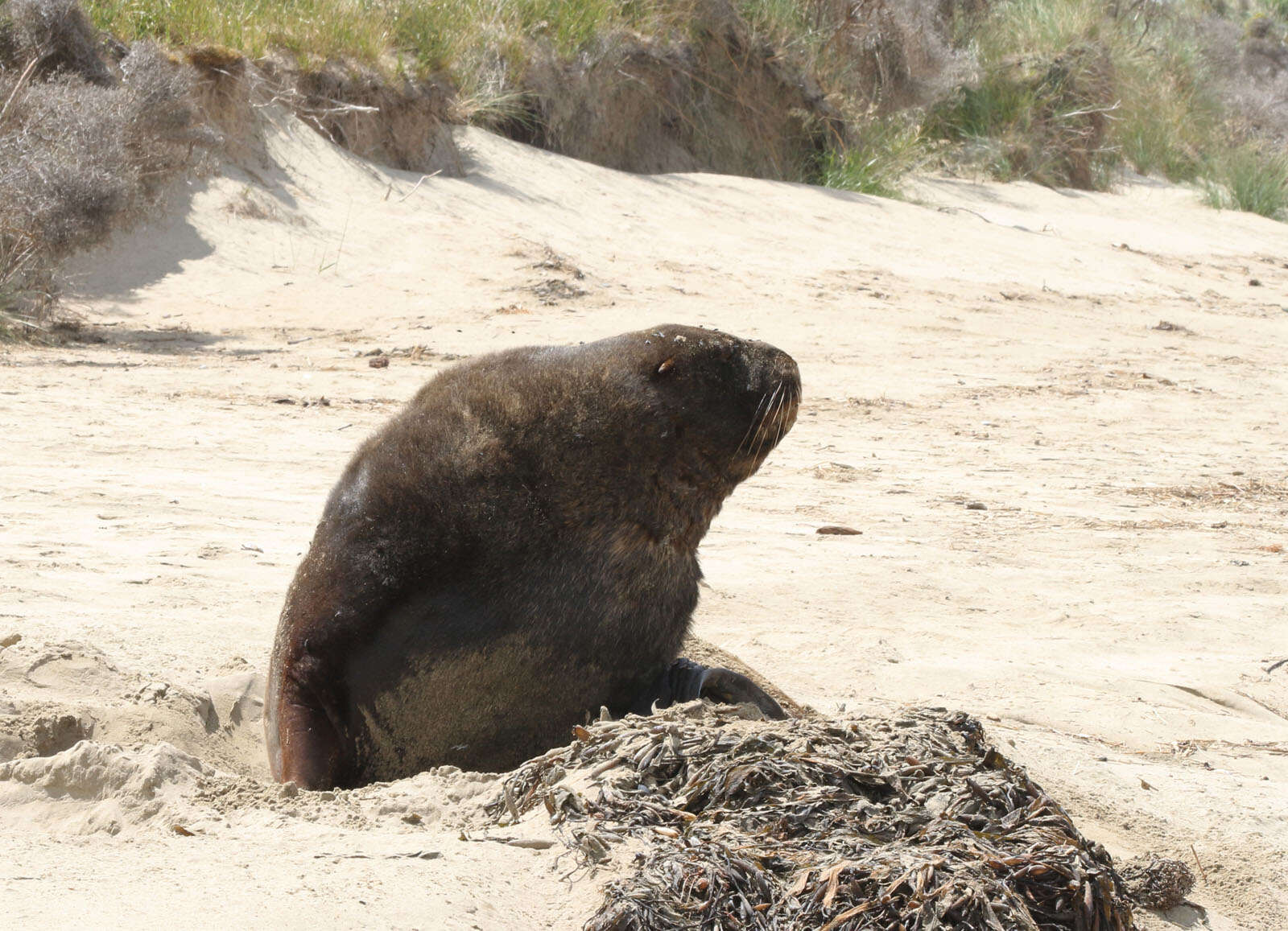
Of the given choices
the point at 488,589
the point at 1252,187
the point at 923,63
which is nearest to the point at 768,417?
the point at 488,589

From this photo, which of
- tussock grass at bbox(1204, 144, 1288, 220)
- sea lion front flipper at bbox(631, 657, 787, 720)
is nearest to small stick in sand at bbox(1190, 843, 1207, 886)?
sea lion front flipper at bbox(631, 657, 787, 720)

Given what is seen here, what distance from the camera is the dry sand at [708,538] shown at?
8.61ft

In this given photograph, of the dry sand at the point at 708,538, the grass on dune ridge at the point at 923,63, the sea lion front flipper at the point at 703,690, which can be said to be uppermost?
the grass on dune ridge at the point at 923,63

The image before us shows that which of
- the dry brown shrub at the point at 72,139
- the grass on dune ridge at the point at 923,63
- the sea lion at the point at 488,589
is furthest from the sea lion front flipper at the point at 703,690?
the grass on dune ridge at the point at 923,63

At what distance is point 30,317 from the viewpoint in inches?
362

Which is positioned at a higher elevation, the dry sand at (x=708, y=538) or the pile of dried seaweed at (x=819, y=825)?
the pile of dried seaweed at (x=819, y=825)

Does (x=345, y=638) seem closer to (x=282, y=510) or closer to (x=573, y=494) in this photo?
(x=573, y=494)

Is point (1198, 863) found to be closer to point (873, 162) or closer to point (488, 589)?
point (488, 589)

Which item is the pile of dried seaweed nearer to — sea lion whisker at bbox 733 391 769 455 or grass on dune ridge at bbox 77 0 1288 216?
sea lion whisker at bbox 733 391 769 455

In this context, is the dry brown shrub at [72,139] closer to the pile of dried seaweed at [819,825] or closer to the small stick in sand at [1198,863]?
the pile of dried seaweed at [819,825]

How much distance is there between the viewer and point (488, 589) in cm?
328

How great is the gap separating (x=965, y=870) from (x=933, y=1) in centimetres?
2036

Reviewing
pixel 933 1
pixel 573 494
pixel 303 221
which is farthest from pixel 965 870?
pixel 933 1

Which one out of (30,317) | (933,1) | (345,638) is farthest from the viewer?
(933,1)
